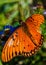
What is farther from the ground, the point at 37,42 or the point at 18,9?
the point at 18,9

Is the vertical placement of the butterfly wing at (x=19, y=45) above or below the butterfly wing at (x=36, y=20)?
below

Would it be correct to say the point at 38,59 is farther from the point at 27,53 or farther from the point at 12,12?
the point at 12,12

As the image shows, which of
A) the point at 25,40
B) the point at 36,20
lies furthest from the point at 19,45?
the point at 36,20

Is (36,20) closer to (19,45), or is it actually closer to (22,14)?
(22,14)

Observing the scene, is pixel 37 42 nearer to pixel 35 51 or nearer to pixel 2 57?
pixel 35 51

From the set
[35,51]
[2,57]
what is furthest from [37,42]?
[2,57]
